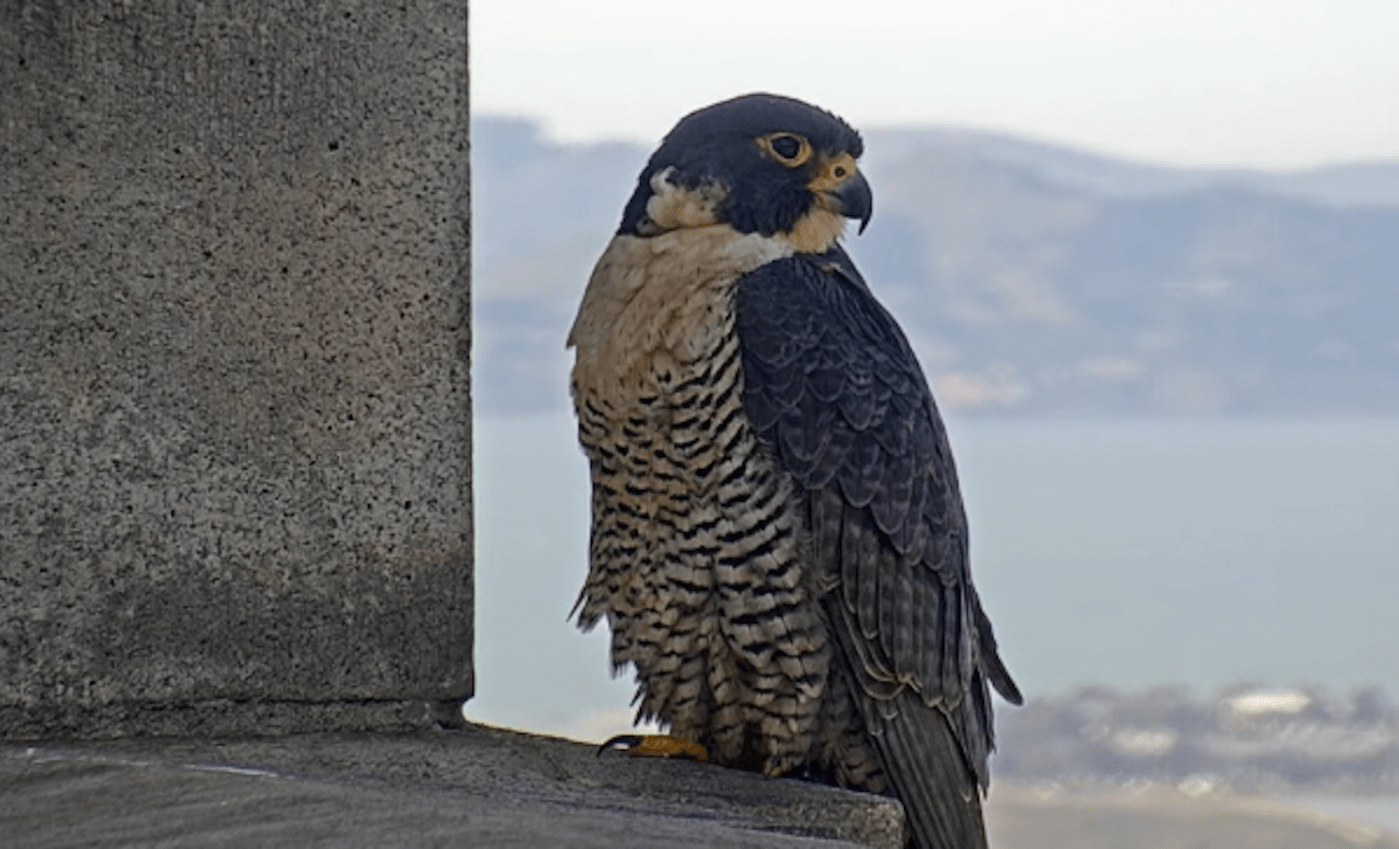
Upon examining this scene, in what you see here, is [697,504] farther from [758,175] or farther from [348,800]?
[348,800]

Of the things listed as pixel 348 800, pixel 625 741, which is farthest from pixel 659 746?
pixel 348 800

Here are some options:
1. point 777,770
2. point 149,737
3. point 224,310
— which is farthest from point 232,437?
point 777,770

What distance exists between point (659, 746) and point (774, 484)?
604mm

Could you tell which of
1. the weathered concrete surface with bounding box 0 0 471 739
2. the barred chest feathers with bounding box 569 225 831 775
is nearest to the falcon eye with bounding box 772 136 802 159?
the barred chest feathers with bounding box 569 225 831 775

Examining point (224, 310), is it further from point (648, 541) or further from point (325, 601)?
point (648, 541)

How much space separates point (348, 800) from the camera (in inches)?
104

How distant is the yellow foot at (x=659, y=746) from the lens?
4008 mm

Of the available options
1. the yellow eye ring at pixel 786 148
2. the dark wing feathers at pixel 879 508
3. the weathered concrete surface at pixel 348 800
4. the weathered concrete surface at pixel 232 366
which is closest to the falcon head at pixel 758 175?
the yellow eye ring at pixel 786 148

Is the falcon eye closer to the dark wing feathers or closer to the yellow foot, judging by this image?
the dark wing feathers

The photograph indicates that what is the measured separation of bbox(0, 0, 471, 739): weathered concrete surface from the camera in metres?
3.23

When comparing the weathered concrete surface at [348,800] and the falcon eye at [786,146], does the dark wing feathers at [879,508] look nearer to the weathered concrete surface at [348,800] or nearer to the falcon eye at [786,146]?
the falcon eye at [786,146]

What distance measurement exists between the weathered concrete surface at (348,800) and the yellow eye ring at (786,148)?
124 centimetres

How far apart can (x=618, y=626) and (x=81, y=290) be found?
1.33 metres

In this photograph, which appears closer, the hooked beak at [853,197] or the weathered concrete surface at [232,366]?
the weathered concrete surface at [232,366]
